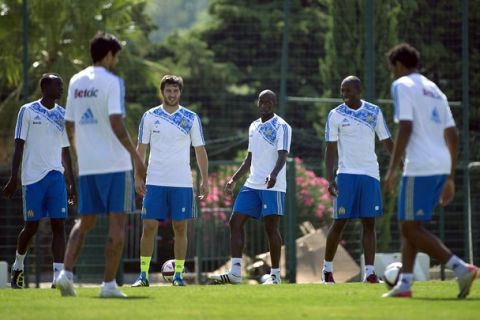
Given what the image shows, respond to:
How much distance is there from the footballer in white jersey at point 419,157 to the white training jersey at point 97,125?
2418 millimetres

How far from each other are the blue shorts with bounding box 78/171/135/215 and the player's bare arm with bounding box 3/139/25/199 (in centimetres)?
336

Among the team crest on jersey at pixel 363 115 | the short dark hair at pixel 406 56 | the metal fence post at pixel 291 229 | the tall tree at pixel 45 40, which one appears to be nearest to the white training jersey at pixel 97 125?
the short dark hair at pixel 406 56

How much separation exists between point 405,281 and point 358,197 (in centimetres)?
418

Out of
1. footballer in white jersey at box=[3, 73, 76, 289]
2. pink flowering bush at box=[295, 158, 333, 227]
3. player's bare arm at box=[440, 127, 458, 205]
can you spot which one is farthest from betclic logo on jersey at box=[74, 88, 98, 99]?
pink flowering bush at box=[295, 158, 333, 227]

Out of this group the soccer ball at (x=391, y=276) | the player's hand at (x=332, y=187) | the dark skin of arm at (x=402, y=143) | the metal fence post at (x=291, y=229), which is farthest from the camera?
the metal fence post at (x=291, y=229)

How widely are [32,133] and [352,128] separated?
12.4 feet

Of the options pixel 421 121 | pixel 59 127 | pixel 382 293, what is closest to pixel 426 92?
pixel 421 121

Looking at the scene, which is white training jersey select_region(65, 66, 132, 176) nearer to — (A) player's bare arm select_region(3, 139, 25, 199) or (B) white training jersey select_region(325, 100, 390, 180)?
(A) player's bare arm select_region(3, 139, 25, 199)

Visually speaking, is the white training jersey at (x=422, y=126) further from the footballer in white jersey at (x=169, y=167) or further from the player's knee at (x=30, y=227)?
the player's knee at (x=30, y=227)

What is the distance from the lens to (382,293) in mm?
12531

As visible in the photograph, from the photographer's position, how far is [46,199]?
15039mm

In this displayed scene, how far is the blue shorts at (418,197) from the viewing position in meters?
11.3

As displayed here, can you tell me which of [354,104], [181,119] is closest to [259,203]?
[181,119]

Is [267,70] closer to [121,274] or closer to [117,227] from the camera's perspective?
[121,274]
